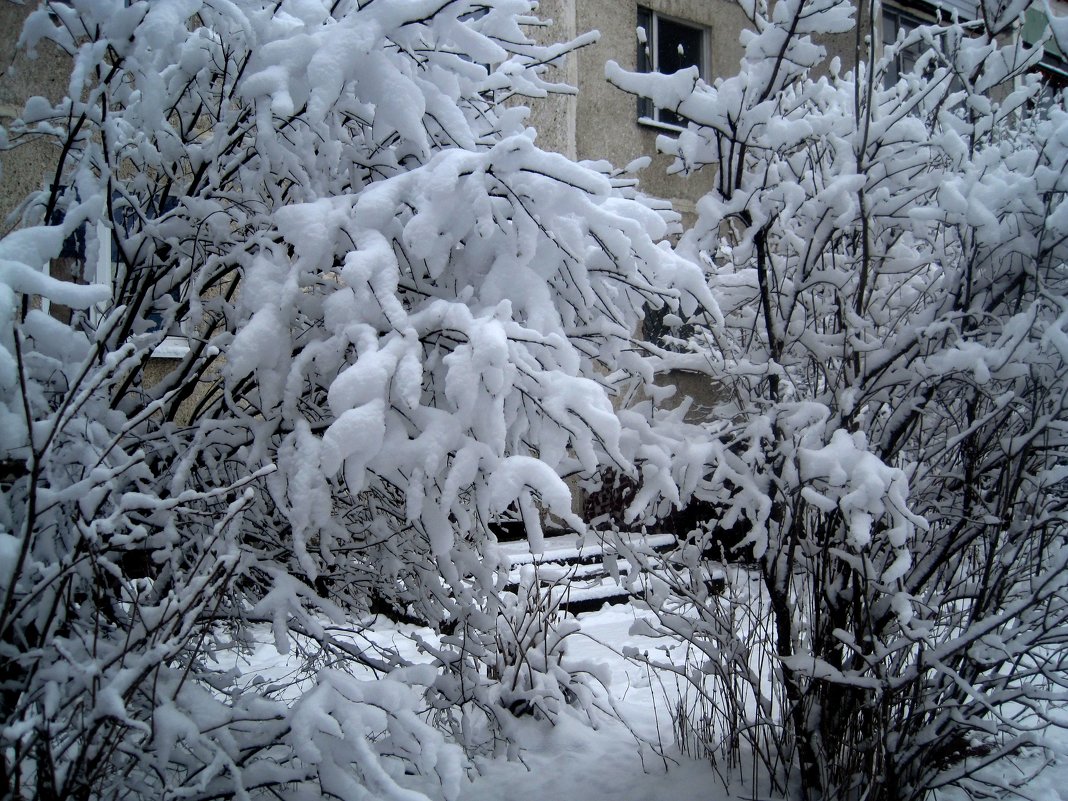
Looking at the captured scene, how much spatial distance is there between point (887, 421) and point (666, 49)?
27.4 ft

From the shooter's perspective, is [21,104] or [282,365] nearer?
[282,365]

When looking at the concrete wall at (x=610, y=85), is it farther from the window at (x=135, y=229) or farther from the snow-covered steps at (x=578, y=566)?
the window at (x=135, y=229)

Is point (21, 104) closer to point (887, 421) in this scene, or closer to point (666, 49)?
point (887, 421)

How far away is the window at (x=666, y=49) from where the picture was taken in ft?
32.7

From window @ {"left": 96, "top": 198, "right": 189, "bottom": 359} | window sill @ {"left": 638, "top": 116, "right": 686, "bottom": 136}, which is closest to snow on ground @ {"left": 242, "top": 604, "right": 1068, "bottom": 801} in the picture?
window @ {"left": 96, "top": 198, "right": 189, "bottom": 359}

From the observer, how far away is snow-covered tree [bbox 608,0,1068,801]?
2.84 meters

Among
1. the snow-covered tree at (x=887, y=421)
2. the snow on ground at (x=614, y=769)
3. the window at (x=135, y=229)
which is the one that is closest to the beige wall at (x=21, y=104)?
the window at (x=135, y=229)

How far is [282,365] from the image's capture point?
90.8 inches

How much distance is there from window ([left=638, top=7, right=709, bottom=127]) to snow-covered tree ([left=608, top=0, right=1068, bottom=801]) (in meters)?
6.71

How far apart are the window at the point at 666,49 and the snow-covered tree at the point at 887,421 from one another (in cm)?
671

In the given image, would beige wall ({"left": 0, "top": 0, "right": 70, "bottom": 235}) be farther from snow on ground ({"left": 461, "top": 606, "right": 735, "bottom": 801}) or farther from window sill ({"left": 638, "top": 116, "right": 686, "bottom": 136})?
window sill ({"left": 638, "top": 116, "right": 686, "bottom": 136})

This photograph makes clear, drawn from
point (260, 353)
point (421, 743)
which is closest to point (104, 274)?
point (260, 353)

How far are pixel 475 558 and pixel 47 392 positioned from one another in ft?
4.46

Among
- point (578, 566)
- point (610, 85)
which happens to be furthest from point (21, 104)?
point (610, 85)
